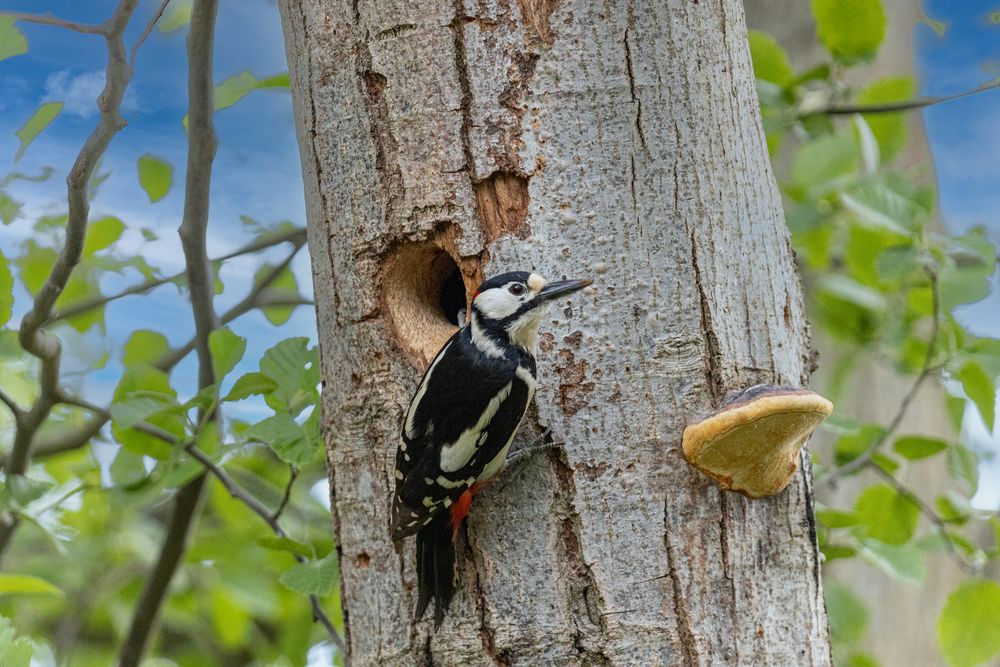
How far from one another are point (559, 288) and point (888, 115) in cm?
187

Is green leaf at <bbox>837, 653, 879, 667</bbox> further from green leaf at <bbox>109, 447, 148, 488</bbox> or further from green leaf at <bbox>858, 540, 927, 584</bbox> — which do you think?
green leaf at <bbox>109, 447, 148, 488</bbox>

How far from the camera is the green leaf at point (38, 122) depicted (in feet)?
6.28

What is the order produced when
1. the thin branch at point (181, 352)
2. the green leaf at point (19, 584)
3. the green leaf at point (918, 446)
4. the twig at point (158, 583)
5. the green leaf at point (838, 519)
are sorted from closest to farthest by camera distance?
the green leaf at point (19, 584) → the green leaf at point (838, 519) → the green leaf at point (918, 446) → the twig at point (158, 583) → the thin branch at point (181, 352)

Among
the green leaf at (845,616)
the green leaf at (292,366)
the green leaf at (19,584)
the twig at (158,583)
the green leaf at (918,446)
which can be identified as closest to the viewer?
the green leaf at (19,584)

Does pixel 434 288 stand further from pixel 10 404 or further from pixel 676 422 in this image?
pixel 10 404

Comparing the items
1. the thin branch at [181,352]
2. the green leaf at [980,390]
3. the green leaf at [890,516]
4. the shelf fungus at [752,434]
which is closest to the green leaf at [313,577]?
the shelf fungus at [752,434]

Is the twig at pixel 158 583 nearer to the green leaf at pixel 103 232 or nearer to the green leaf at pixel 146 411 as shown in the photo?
the green leaf at pixel 146 411

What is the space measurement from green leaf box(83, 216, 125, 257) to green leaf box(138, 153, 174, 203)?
0.58 ft

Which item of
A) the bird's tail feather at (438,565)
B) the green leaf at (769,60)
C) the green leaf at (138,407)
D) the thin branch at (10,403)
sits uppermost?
the green leaf at (769,60)

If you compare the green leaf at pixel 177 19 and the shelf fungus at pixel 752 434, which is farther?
the green leaf at pixel 177 19

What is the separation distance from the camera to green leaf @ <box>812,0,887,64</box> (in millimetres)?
2436

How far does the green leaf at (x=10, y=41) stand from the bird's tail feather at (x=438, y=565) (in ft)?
3.91

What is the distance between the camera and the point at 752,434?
136 centimetres

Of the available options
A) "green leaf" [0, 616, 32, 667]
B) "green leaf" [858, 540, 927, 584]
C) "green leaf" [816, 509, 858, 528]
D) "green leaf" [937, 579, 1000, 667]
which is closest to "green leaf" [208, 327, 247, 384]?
"green leaf" [0, 616, 32, 667]
